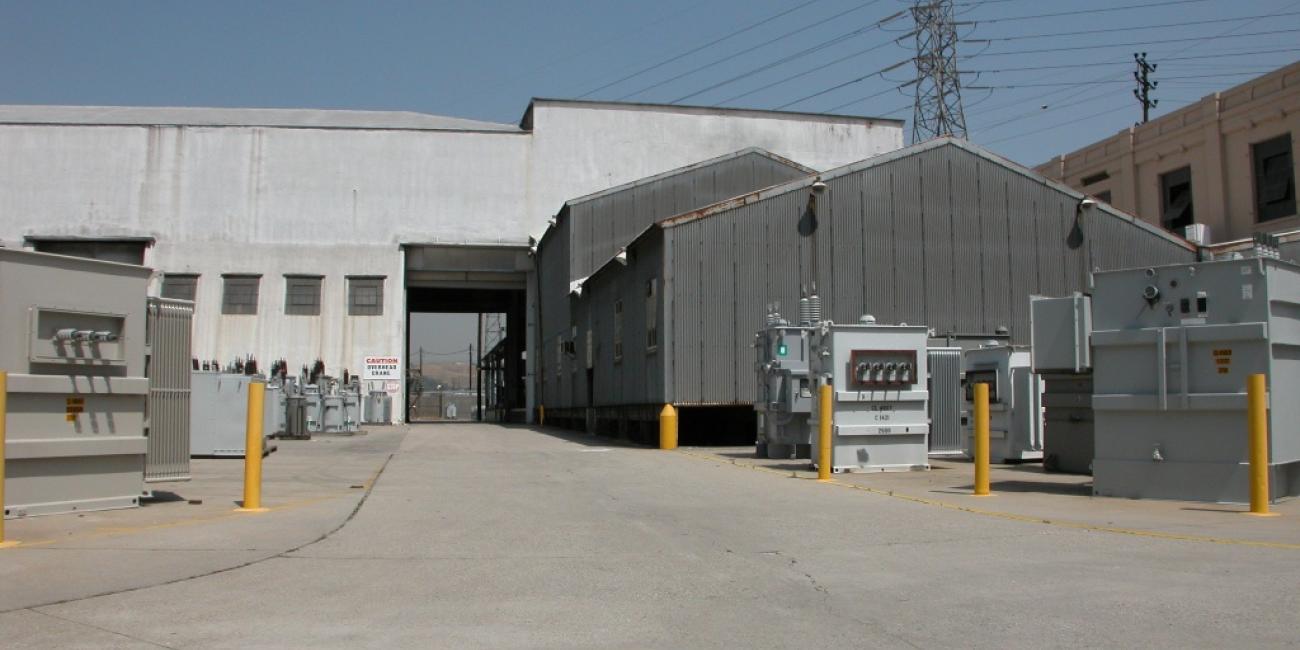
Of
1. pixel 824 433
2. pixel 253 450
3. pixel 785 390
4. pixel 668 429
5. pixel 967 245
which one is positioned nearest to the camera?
pixel 253 450

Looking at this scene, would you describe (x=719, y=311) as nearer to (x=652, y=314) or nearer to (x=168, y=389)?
(x=652, y=314)

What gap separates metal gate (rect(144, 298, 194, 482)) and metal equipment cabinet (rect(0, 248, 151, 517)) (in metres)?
0.75

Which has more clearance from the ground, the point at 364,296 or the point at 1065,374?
the point at 364,296

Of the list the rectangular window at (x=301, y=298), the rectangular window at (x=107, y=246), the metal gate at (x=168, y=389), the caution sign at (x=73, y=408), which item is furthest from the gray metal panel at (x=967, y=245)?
the rectangular window at (x=107, y=246)

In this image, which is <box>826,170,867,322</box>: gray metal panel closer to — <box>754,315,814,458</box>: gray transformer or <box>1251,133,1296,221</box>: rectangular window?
<box>754,315,814,458</box>: gray transformer

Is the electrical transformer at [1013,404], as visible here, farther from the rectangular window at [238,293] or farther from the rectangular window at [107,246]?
the rectangular window at [107,246]

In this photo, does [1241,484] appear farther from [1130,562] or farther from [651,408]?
[651,408]

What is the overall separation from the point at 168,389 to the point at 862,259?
772 inches

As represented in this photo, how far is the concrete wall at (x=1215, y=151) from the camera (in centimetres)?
3581

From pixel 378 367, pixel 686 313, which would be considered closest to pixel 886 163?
pixel 686 313

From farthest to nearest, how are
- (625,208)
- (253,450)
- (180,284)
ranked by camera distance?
(180,284) < (625,208) < (253,450)

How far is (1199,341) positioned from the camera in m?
11.6

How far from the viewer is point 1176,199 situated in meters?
41.9

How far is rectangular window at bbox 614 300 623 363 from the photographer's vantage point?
32000mm
